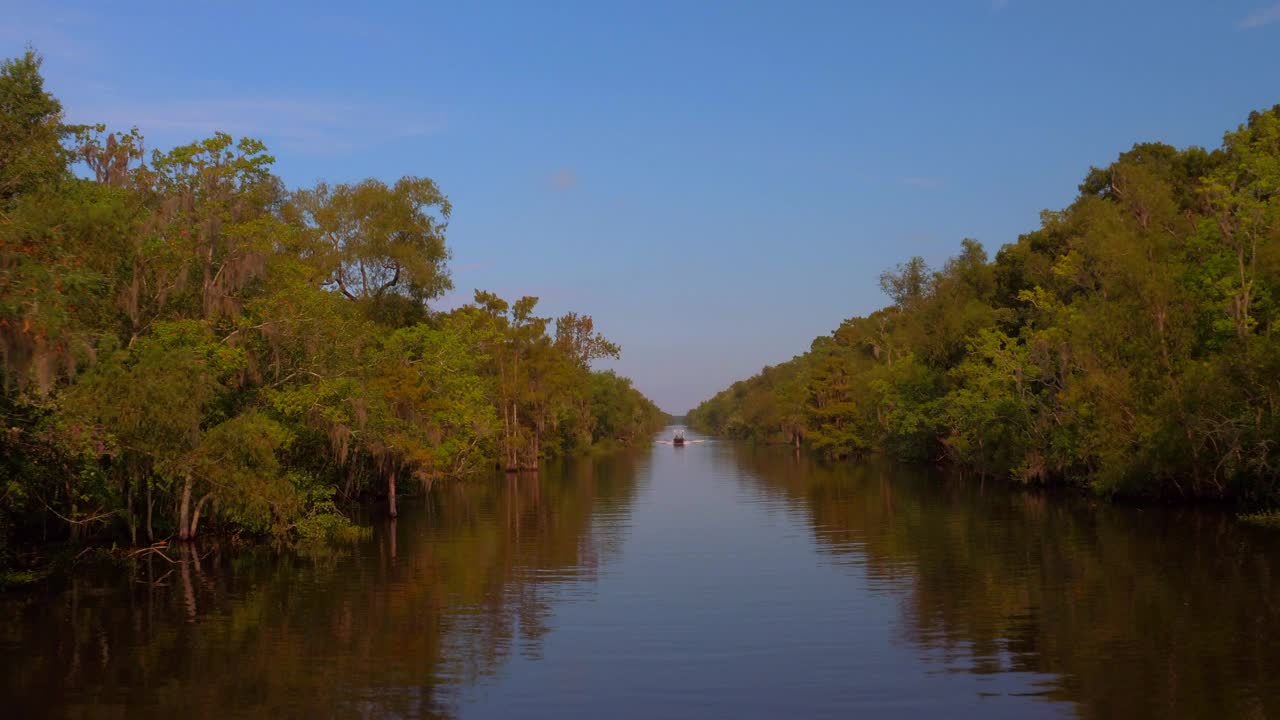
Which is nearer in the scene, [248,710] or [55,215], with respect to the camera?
[248,710]

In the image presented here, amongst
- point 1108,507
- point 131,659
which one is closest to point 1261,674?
point 131,659

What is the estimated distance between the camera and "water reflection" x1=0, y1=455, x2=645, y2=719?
1366 cm

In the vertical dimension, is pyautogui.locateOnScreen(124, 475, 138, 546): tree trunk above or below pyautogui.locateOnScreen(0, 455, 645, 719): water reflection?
above

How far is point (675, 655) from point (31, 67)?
74.0ft

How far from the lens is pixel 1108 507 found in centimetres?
3659

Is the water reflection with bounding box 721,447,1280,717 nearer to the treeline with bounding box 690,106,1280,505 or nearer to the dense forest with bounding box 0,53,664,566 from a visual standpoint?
the treeline with bounding box 690,106,1280,505

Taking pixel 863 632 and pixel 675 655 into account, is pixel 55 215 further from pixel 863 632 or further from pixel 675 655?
pixel 863 632

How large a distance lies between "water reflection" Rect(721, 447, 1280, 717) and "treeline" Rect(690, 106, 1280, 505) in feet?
8.21

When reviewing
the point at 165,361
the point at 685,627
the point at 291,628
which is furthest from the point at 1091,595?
the point at 165,361

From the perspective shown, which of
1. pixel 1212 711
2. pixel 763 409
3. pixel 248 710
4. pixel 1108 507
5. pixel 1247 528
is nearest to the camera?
pixel 1212 711

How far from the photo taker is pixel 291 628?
17906mm

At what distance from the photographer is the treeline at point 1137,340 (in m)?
30.5

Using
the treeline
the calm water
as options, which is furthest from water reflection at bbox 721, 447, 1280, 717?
the treeline

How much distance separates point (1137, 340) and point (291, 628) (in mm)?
29345
